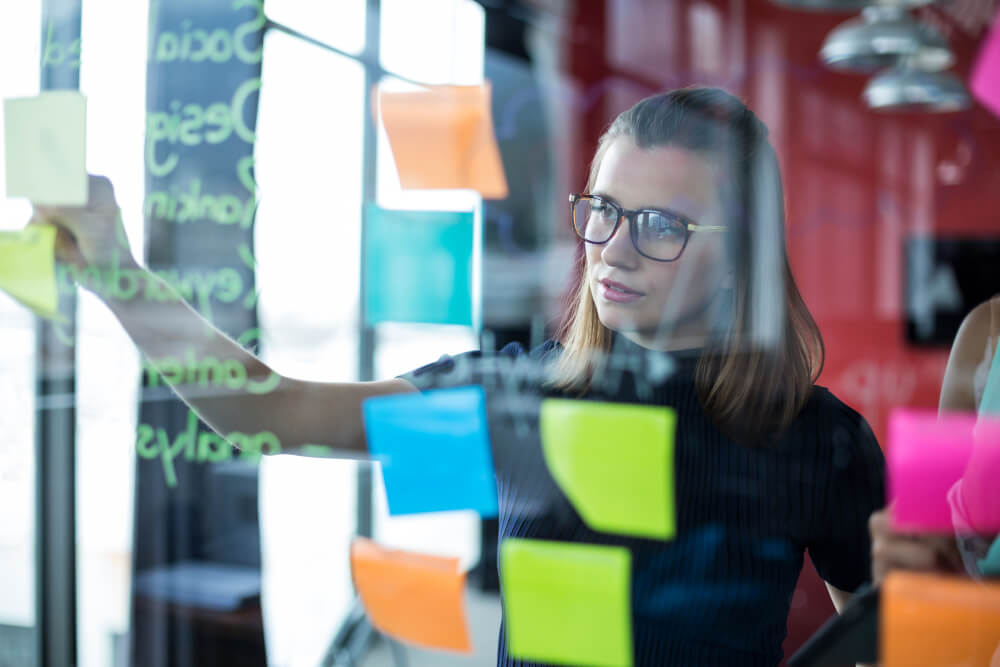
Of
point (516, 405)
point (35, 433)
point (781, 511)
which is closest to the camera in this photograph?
point (781, 511)

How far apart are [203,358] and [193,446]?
0.38 ft

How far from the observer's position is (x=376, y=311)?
843 mm

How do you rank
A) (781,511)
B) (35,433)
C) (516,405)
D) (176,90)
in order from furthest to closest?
(35,433) < (176,90) < (516,405) < (781,511)

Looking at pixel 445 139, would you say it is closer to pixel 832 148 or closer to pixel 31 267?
pixel 31 267

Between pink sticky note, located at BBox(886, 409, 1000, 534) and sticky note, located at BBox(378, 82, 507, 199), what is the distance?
410 mm

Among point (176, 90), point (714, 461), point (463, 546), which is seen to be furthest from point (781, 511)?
point (176, 90)

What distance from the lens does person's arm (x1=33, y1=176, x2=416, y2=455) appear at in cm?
85

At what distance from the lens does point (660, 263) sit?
0.69 metres

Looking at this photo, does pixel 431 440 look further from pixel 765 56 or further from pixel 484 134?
pixel 765 56

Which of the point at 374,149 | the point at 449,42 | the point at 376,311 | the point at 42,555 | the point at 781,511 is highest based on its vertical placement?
the point at 449,42

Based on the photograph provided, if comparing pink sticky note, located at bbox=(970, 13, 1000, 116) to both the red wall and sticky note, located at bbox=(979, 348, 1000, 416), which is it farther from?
sticky note, located at bbox=(979, 348, 1000, 416)

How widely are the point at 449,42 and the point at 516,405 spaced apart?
35 cm

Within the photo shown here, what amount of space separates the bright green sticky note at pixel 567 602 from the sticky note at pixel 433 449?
0.22 ft

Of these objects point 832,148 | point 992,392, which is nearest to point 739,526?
point 992,392
